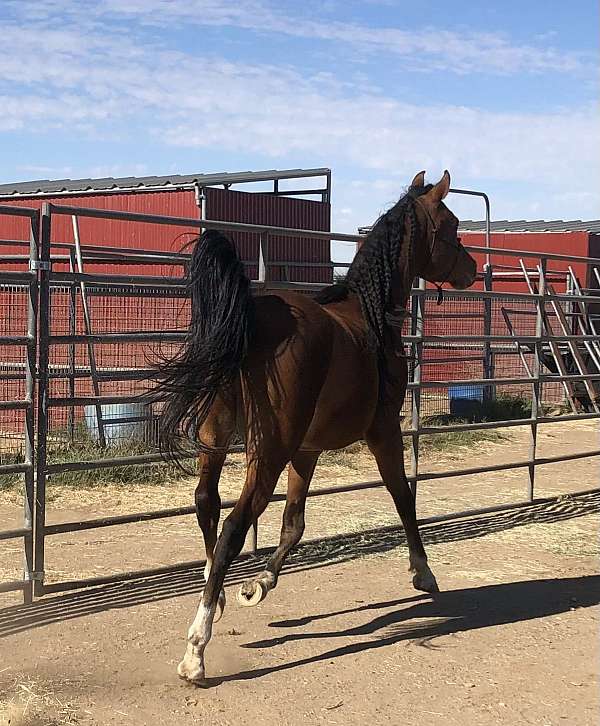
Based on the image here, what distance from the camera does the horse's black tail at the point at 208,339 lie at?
4.00 m

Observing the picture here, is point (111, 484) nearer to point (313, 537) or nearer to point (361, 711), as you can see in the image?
point (313, 537)

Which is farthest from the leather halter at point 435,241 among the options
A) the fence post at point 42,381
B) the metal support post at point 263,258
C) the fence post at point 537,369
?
the fence post at point 537,369

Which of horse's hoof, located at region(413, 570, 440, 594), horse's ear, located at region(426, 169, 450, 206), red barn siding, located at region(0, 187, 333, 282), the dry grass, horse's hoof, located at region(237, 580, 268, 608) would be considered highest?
red barn siding, located at region(0, 187, 333, 282)

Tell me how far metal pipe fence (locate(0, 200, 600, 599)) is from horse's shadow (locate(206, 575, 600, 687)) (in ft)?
3.80

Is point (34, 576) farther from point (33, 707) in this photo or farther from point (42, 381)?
point (33, 707)

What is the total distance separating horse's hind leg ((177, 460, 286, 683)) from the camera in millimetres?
3783

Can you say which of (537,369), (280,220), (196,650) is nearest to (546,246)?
(280,220)

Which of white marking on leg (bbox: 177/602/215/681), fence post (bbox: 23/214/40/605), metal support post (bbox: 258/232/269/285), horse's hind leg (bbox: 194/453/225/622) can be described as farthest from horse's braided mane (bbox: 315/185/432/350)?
white marking on leg (bbox: 177/602/215/681)

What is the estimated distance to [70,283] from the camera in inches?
336

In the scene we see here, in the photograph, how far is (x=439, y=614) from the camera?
496 cm

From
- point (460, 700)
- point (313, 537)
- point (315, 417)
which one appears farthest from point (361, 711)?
point (313, 537)

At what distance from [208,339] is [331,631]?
63.7 inches

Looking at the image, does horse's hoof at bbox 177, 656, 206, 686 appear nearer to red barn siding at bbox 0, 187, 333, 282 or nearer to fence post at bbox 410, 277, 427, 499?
fence post at bbox 410, 277, 427, 499

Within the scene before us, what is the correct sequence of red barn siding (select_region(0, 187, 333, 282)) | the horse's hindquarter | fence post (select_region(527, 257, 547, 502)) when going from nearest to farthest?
the horse's hindquarter < fence post (select_region(527, 257, 547, 502)) < red barn siding (select_region(0, 187, 333, 282))
